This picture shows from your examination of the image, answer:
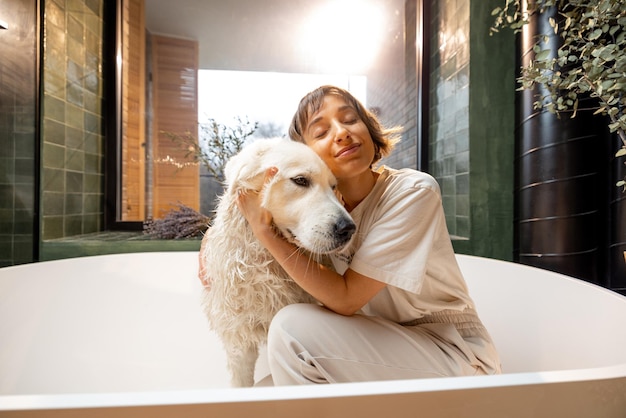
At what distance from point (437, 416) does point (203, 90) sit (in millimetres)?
2365

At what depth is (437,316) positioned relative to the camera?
88 centimetres

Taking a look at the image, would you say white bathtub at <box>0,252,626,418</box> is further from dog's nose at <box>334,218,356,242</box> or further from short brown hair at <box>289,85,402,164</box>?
short brown hair at <box>289,85,402,164</box>

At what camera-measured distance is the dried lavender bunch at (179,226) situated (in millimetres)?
1982

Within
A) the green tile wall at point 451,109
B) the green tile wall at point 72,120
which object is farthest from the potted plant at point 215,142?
the green tile wall at point 451,109

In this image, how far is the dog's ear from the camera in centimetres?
79

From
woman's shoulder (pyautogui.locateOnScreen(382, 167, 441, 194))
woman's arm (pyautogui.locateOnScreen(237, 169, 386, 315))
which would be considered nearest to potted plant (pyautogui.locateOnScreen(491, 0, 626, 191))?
woman's shoulder (pyautogui.locateOnScreen(382, 167, 441, 194))

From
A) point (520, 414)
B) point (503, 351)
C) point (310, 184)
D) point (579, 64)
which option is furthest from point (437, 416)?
point (579, 64)

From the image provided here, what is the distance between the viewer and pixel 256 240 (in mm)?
811

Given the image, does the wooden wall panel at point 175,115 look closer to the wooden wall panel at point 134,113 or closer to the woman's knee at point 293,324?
the wooden wall panel at point 134,113

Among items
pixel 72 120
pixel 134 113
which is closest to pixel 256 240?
pixel 72 120

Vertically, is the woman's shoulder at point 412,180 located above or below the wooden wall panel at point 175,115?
below

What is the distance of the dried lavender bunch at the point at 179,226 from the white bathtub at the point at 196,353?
0.43 metres

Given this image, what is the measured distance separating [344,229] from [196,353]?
1.02 m

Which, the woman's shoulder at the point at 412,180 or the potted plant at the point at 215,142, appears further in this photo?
the potted plant at the point at 215,142
